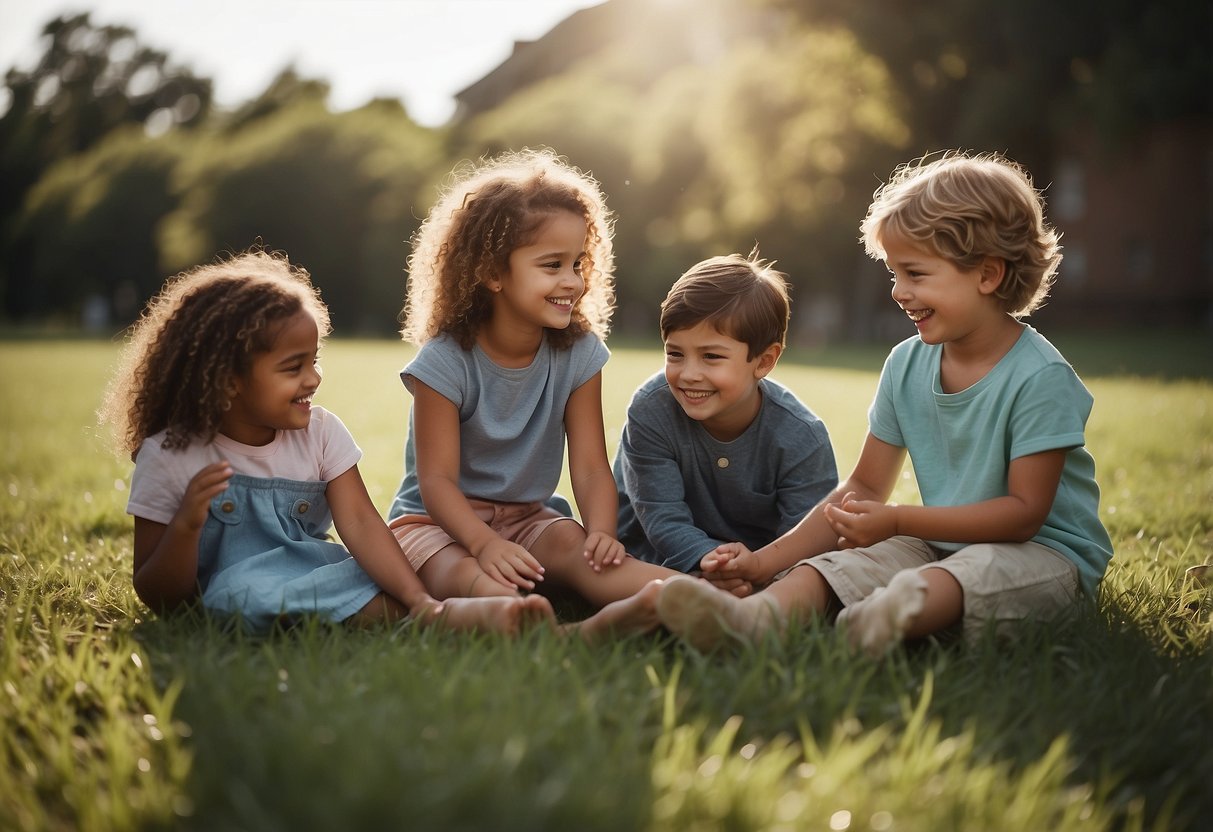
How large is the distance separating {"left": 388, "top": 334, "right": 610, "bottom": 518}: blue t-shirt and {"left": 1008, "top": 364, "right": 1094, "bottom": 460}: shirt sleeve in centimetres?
128

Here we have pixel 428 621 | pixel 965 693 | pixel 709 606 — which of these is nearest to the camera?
pixel 965 693

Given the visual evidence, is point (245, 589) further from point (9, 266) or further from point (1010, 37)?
point (9, 266)

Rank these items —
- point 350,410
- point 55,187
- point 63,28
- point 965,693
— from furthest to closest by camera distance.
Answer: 1. point 55,187
2. point 63,28
3. point 350,410
4. point 965,693

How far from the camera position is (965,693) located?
2156 mm

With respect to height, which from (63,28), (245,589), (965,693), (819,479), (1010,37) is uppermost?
(63,28)

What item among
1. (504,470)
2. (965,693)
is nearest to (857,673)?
(965,693)

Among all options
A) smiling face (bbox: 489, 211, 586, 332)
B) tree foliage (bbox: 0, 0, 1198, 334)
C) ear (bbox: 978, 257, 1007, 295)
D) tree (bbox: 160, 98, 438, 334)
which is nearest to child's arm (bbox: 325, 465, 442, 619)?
smiling face (bbox: 489, 211, 586, 332)

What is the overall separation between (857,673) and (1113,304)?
32.8m

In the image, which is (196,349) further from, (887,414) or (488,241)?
(887,414)

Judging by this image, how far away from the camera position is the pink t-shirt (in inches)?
110

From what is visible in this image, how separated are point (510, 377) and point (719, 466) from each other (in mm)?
730

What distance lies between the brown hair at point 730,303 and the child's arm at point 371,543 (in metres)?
1.02

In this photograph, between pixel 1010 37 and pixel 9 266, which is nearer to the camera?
pixel 1010 37

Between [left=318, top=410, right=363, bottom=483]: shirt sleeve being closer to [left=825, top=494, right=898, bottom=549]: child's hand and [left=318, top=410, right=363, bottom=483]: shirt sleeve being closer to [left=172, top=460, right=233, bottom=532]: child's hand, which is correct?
[left=172, top=460, right=233, bottom=532]: child's hand
